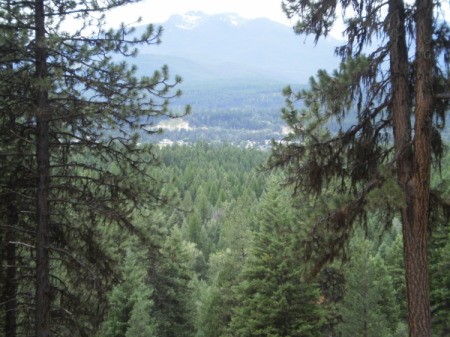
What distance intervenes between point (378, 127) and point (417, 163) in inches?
40.2

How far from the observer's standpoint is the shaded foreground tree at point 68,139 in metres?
6.60

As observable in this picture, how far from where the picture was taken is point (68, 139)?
788 cm

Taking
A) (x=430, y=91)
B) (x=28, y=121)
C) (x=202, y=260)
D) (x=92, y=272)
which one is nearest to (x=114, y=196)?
(x=92, y=272)

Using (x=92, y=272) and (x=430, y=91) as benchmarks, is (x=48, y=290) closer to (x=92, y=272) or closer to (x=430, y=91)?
(x=92, y=272)

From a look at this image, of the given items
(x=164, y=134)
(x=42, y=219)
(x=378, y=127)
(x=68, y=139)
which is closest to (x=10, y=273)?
(x=42, y=219)

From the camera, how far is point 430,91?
213 inches

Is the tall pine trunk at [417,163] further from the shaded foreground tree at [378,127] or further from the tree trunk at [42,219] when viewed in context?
the tree trunk at [42,219]

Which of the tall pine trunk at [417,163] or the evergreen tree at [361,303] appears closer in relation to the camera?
the tall pine trunk at [417,163]

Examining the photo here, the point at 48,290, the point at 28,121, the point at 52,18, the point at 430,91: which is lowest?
the point at 48,290

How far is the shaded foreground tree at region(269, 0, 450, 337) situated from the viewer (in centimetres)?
546

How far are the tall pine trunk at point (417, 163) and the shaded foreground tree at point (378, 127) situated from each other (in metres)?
0.01

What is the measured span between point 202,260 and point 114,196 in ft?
121

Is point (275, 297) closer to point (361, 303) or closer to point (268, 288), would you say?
point (268, 288)

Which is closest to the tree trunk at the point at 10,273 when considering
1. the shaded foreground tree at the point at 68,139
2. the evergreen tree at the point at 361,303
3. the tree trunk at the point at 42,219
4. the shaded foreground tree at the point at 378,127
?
the shaded foreground tree at the point at 68,139
